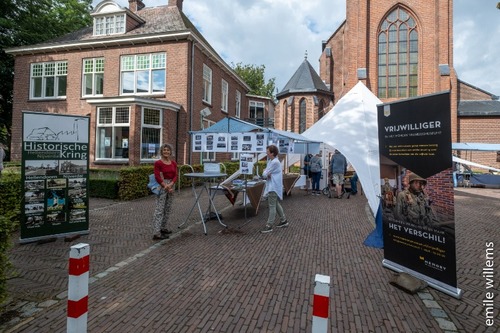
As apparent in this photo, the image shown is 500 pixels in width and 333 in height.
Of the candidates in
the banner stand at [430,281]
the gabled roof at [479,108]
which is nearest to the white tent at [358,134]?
the banner stand at [430,281]

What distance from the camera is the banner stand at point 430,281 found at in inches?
140

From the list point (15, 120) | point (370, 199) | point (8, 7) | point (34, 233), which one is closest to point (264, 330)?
point (370, 199)

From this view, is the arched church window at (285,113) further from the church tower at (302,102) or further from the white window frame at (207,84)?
the white window frame at (207,84)

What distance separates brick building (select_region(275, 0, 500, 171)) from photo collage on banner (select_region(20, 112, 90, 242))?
21404mm

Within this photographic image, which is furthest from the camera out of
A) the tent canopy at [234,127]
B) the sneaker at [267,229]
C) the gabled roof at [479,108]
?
the gabled roof at [479,108]

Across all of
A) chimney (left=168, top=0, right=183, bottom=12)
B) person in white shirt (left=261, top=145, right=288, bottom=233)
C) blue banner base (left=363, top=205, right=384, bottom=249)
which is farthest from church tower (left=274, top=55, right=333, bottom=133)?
blue banner base (left=363, top=205, right=384, bottom=249)

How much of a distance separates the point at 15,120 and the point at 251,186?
1762 centimetres

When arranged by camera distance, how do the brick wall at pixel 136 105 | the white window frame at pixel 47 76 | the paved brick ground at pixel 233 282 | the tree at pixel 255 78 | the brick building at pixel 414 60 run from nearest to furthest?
the paved brick ground at pixel 233 282 → the brick wall at pixel 136 105 → the white window frame at pixel 47 76 → the brick building at pixel 414 60 → the tree at pixel 255 78

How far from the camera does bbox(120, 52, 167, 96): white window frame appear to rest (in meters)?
15.8

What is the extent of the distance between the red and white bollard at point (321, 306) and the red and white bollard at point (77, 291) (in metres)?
1.67

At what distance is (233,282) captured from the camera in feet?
12.8

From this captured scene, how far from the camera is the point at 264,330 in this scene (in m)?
2.85

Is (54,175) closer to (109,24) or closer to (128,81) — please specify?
(128,81)

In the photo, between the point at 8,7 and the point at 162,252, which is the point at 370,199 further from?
the point at 8,7
